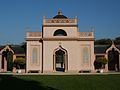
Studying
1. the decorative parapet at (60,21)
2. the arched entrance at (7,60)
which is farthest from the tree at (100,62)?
the arched entrance at (7,60)

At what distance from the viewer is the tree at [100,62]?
4138 cm

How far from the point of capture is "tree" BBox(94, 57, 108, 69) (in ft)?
136

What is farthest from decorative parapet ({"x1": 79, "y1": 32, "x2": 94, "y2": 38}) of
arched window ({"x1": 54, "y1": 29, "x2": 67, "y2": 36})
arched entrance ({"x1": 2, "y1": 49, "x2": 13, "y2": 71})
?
arched entrance ({"x1": 2, "y1": 49, "x2": 13, "y2": 71})

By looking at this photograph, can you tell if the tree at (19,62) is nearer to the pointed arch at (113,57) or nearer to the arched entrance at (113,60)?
the pointed arch at (113,57)

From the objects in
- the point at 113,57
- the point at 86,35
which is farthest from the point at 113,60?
the point at 86,35

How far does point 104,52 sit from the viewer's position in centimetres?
4484

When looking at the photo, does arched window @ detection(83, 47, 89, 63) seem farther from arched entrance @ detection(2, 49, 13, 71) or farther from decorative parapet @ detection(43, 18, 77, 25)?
arched entrance @ detection(2, 49, 13, 71)

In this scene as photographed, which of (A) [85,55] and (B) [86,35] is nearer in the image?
(A) [85,55]

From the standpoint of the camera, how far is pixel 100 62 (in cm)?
4138

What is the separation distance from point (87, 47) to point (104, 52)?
433 centimetres

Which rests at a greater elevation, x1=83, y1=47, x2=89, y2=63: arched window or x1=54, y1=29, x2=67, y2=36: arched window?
x1=54, y1=29, x2=67, y2=36: arched window

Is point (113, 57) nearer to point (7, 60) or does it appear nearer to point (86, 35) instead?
point (86, 35)

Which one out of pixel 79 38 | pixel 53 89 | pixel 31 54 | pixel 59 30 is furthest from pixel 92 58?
pixel 53 89

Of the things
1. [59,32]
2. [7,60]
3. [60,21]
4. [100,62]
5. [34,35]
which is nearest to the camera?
[100,62]
